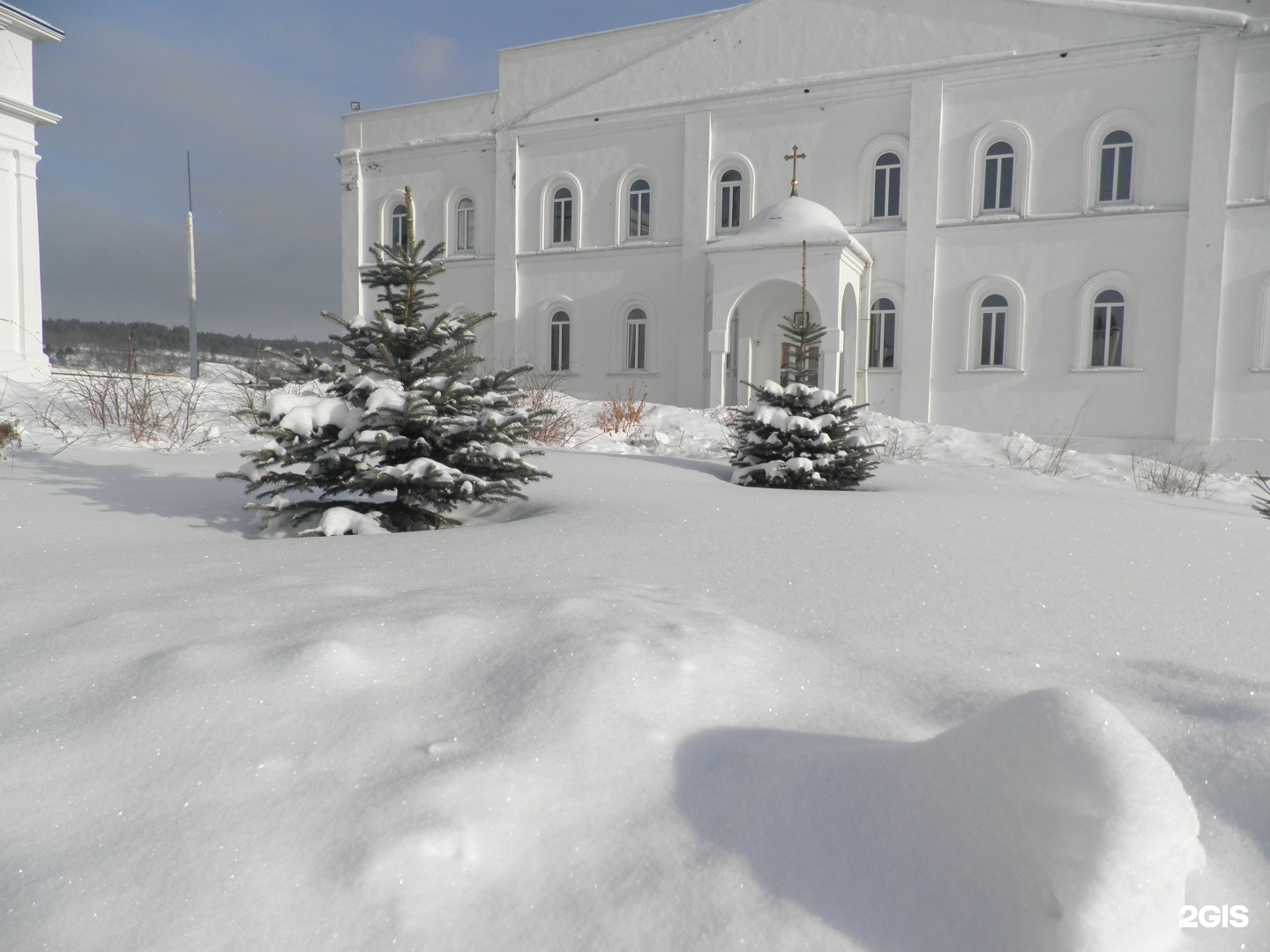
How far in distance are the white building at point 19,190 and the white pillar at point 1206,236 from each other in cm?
1910

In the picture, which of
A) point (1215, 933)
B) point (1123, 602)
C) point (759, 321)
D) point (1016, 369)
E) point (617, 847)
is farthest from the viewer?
point (759, 321)

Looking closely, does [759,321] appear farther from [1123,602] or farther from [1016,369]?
[1123,602]

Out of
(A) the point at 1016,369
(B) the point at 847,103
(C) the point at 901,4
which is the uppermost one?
(C) the point at 901,4

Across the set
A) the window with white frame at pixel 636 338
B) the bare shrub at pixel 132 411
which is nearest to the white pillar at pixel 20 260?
the bare shrub at pixel 132 411

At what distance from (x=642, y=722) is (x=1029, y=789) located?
668 millimetres

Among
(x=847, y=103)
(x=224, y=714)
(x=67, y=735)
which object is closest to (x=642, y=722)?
(x=224, y=714)

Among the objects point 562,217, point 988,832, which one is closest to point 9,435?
point 988,832

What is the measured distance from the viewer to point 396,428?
12.6ft

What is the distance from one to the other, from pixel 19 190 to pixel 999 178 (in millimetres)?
17244

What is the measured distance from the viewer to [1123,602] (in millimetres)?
2355

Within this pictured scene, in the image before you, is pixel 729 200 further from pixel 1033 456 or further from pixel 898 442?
pixel 1033 456

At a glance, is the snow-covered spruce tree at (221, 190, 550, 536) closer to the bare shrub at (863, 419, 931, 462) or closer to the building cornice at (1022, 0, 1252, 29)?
the bare shrub at (863, 419, 931, 462)

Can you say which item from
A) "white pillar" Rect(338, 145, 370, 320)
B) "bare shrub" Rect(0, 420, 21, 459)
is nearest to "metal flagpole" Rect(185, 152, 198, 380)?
"white pillar" Rect(338, 145, 370, 320)

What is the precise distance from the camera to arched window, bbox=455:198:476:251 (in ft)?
63.7
